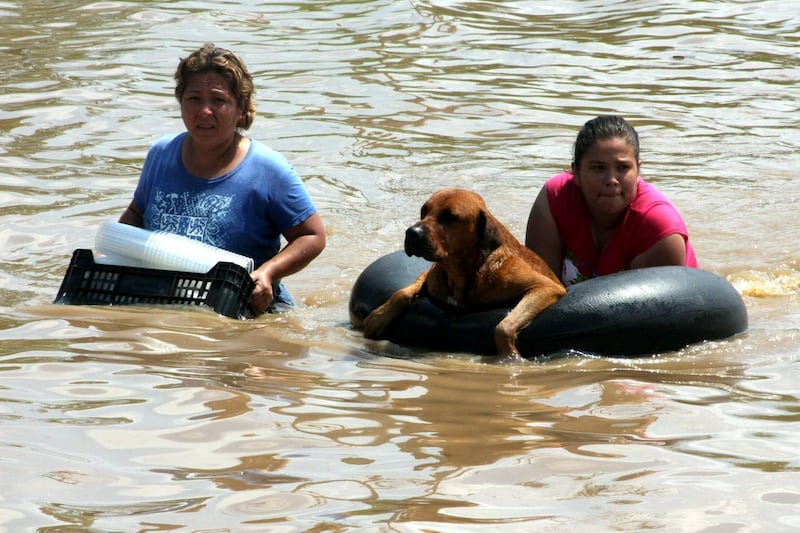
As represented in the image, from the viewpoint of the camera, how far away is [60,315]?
711cm

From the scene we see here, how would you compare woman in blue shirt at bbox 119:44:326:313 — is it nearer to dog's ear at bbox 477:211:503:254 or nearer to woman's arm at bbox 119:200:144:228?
woman's arm at bbox 119:200:144:228

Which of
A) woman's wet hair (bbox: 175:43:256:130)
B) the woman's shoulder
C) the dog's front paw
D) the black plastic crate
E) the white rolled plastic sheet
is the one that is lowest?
the dog's front paw

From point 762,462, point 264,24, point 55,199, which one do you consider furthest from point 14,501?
point 264,24

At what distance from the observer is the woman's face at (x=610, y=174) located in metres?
6.97

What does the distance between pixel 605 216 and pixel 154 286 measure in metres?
2.58

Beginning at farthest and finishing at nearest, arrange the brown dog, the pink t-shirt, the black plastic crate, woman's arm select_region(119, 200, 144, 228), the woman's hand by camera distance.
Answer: woman's arm select_region(119, 200, 144, 228) → the woman's hand → the black plastic crate → the pink t-shirt → the brown dog

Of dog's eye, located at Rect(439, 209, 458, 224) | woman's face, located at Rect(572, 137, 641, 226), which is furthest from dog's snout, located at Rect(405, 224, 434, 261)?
woman's face, located at Rect(572, 137, 641, 226)

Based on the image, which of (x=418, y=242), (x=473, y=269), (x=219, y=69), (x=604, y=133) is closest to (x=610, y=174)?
(x=604, y=133)

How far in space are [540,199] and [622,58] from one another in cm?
981

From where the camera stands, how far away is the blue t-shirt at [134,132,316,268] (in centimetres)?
760

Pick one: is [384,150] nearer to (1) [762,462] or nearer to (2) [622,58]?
(2) [622,58]

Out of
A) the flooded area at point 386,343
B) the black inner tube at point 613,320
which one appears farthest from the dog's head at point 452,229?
the flooded area at point 386,343

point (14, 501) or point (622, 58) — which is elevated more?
point (622, 58)

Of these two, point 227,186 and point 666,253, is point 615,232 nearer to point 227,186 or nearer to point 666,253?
point 666,253
